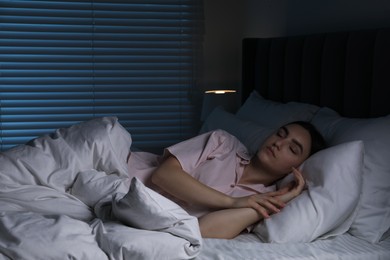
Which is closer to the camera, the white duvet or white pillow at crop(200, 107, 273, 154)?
the white duvet

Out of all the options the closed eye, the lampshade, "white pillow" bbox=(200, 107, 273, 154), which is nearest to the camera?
the closed eye

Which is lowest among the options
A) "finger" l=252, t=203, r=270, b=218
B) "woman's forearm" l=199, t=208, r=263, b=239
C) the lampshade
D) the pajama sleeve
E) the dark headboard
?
"woman's forearm" l=199, t=208, r=263, b=239

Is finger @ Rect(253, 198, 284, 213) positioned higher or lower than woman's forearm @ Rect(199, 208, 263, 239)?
higher

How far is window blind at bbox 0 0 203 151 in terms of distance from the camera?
134 inches

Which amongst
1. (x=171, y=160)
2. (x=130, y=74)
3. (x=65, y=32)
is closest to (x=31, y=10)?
(x=65, y=32)

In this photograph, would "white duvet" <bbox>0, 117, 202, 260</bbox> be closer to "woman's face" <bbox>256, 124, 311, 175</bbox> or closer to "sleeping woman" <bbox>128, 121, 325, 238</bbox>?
"sleeping woman" <bbox>128, 121, 325, 238</bbox>

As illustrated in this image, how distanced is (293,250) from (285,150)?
393 mm

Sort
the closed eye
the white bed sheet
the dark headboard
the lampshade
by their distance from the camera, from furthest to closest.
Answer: the lampshade
the dark headboard
the closed eye
the white bed sheet

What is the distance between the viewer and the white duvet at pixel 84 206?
134 cm

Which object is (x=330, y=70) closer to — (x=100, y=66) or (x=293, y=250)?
(x=293, y=250)

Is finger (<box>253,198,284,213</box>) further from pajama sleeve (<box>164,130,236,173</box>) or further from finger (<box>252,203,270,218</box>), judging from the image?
pajama sleeve (<box>164,130,236,173</box>)

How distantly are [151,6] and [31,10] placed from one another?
754mm

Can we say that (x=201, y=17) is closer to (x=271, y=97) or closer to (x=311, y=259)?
(x=271, y=97)

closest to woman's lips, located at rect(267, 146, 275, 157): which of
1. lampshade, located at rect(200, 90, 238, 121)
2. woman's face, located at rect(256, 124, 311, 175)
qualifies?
woman's face, located at rect(256, 124, 311, 175)
